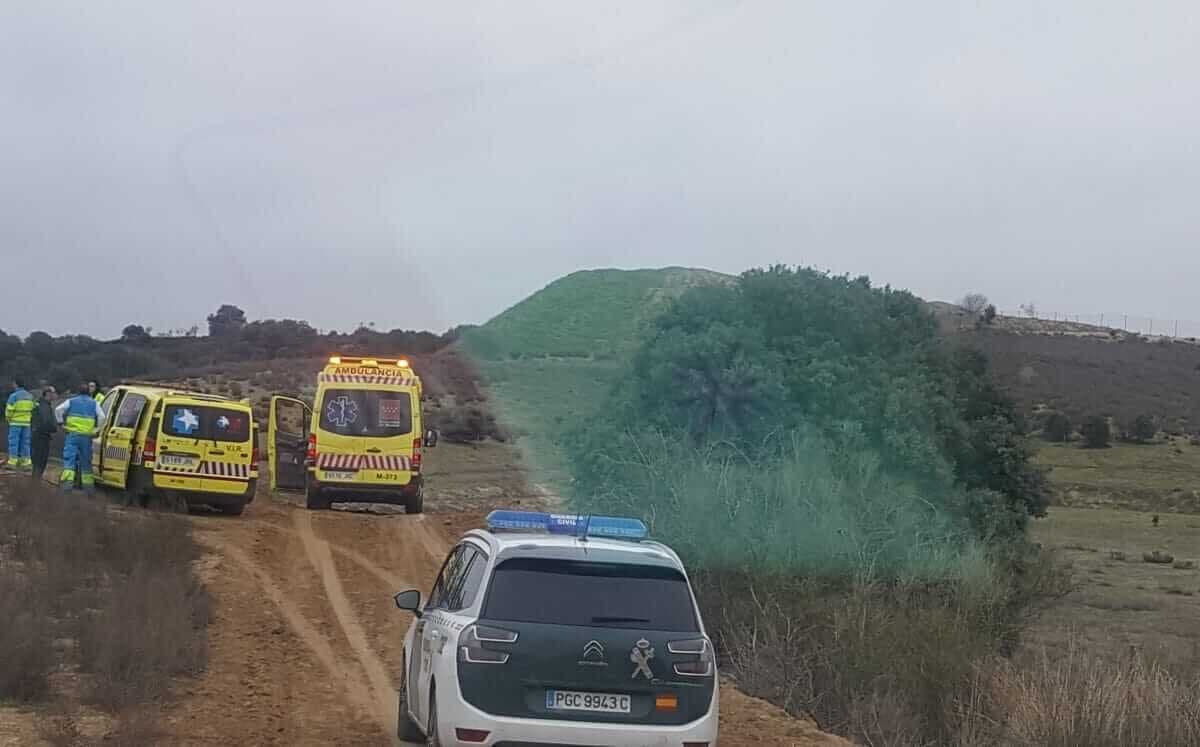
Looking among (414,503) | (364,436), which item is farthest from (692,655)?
(414,503)

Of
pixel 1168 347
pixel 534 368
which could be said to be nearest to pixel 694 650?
pixel 534 368

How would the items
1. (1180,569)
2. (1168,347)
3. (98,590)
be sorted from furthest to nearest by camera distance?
(1168,347) → (1180,569) → (98,590)

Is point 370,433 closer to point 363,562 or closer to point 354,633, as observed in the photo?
point 363,562

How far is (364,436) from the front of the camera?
26.6 meters

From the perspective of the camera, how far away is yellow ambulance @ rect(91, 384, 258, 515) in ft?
78.7

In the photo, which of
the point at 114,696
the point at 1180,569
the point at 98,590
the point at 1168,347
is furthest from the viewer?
the point at 1168,347

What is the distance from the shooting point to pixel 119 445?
25.0 m

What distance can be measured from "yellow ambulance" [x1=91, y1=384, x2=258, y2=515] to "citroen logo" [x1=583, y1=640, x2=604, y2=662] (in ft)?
55.6

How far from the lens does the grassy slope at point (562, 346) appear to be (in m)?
30.1

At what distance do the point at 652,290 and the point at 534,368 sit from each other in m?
4.49

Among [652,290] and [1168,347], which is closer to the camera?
[652,290]

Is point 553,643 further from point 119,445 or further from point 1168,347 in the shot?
point 1168,347

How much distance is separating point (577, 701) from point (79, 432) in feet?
59.8

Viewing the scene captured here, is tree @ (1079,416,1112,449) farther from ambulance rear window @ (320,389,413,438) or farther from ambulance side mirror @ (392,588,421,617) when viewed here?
ambulance side mirror @ (392,588,421,617)
